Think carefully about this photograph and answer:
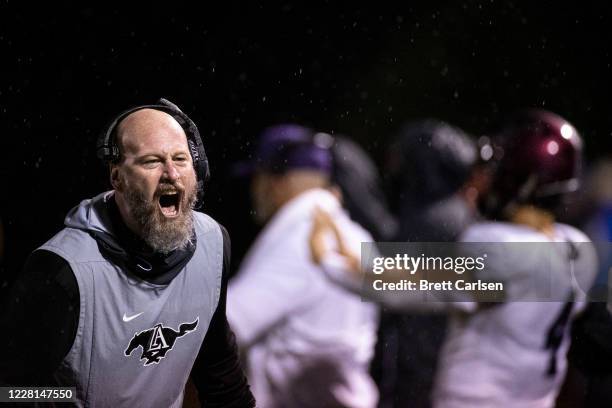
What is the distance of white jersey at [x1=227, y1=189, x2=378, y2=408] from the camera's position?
254 centimetres

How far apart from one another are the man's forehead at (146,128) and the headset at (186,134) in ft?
0.05

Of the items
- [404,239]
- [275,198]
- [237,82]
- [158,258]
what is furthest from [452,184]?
[158,258]

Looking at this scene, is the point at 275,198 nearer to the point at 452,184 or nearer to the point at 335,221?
the point at 335,221

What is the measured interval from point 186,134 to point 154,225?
266mm

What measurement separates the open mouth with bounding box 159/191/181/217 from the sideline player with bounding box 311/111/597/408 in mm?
762

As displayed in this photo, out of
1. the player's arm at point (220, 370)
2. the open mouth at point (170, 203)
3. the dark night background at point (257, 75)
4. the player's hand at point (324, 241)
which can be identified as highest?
the dark night background at point (257, 75)

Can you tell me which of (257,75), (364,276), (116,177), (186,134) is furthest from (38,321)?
(257,75)

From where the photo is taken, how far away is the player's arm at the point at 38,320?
1.58 meters

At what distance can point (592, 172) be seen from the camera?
3.51 metres

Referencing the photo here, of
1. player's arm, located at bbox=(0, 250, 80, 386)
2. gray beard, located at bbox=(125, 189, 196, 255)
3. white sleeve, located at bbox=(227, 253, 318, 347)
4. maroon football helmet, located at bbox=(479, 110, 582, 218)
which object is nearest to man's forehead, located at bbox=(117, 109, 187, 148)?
gray beard, located at bbox=(125, 189, 196, 255)

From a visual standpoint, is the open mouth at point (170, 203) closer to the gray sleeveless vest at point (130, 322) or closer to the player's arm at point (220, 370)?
the gray sleeveless vest at point (130, 322)

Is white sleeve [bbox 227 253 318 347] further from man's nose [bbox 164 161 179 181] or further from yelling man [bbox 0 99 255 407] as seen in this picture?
man's nose [bbox 164 161 179 181]

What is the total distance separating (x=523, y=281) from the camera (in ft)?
8.63

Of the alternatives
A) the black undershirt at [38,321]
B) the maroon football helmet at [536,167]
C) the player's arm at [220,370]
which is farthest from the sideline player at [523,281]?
the black undershirt at [38,321]
